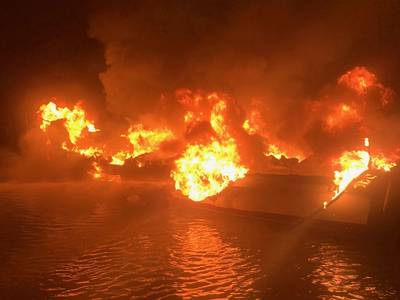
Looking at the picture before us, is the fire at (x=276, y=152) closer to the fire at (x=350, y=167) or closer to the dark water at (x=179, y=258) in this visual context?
the dark water at (x=179, y=258)

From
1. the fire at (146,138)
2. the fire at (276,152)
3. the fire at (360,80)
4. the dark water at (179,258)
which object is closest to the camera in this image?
the dark water at (179,258)

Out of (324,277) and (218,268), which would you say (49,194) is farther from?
(324,277)

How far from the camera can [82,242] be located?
67.5 ft

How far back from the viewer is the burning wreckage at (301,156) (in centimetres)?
2180

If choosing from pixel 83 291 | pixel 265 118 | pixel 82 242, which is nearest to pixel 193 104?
pixel 265 118

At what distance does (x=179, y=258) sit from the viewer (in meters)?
Answer: 18.1

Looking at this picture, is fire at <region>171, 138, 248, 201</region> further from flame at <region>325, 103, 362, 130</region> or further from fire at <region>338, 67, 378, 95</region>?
fire at <region>338, 67, 378, 95</region>

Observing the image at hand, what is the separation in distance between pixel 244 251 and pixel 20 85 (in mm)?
49651

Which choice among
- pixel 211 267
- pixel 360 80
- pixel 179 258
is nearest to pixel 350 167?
pixel 360 80

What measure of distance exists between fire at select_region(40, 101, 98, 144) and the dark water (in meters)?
19.5

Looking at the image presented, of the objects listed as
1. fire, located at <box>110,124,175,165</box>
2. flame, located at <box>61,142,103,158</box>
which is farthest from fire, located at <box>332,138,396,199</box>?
flame, located at <box>61,142,103,158</box>

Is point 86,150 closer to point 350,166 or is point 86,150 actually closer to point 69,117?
point 69,117

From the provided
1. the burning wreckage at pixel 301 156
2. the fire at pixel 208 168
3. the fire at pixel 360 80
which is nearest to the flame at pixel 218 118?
the burning wreckage at pixel 301 156

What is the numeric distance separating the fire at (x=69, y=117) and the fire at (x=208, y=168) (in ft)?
74.5
